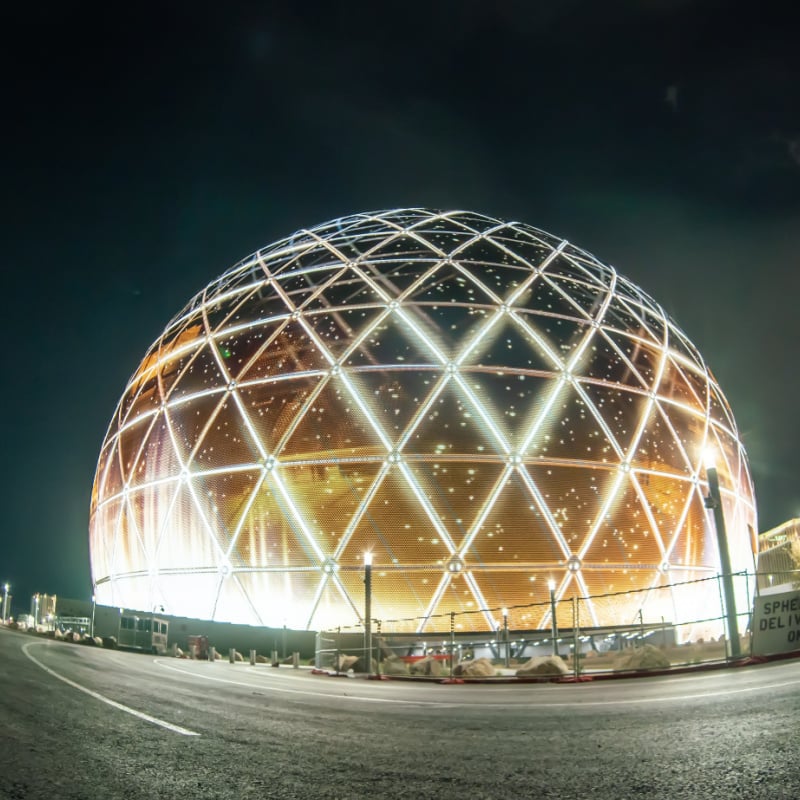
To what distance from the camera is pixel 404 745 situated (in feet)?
14.8

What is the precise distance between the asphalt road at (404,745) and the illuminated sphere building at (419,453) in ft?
26.4

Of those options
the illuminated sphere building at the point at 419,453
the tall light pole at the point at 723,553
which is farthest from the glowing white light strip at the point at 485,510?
the tall light pole at the point at 723,553

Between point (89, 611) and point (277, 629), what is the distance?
11946mm

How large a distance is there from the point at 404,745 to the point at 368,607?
10925 millimetres

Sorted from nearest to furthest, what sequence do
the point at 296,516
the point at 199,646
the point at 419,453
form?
the point at 419,453 → the point at 296,516 → the point at 199,646

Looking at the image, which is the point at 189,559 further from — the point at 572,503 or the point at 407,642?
the point at 572,503

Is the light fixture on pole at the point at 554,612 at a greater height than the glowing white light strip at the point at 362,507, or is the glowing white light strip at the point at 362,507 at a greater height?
the glowing white light strip at the point at 362,507

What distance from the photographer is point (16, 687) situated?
775 centimetres

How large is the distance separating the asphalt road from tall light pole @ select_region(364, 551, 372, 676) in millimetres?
7205

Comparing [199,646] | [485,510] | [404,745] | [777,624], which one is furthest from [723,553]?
[199,646]

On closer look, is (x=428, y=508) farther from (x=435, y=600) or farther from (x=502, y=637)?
(x=502, y=637)

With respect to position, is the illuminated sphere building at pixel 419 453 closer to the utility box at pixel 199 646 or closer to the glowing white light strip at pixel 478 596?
the glowing white light strip at pixel 478 596

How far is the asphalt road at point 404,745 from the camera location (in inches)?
125

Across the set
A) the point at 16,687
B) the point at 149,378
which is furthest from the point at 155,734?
the point at 149,378
